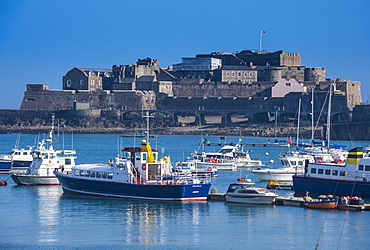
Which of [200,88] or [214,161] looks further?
[200,88]

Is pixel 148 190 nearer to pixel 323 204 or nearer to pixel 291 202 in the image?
pixel 291 202

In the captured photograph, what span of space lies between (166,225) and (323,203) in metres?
6.62

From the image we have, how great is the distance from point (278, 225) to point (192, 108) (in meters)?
84.5

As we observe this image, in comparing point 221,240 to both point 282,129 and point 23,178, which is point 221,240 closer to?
point 23,178

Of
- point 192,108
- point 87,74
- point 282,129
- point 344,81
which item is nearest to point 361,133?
point 282,129

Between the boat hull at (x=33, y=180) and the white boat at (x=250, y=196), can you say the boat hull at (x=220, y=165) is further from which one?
the white boat at (x=250, y=196)

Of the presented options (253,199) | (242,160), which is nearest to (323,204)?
(253,199)

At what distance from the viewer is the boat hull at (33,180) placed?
Answer: 44.1 metres

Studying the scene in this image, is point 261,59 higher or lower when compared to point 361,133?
higher

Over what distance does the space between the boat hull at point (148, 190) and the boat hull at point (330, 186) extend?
481 cm

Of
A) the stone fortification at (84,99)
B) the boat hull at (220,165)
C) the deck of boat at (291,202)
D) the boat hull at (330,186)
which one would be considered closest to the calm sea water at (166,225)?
the deck of boat at (291,202)

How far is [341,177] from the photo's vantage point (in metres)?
38.8

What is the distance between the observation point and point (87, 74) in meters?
Answer: 125

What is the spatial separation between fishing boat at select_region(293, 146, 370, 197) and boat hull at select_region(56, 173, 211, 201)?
192 inches
